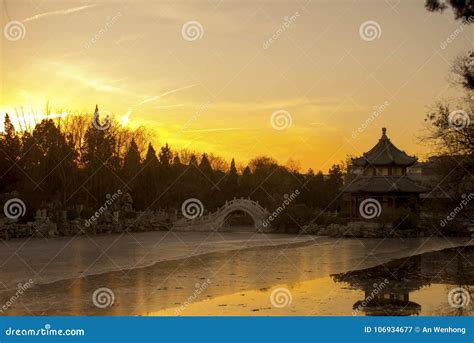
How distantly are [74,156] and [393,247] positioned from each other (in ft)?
66.2

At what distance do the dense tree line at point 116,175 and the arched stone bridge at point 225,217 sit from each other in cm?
286

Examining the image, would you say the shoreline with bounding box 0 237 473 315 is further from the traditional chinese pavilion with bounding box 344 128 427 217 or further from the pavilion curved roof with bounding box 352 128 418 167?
the pavilion curved roof with bounding box 352 128 418 167

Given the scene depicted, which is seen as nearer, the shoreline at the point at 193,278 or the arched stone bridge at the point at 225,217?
the shoreline at the point at 193,278

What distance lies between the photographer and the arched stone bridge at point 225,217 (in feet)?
117

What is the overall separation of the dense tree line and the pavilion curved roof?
4.10 m

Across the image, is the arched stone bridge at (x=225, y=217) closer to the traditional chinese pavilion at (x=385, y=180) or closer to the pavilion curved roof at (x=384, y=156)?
the traditional chinese pavilion at (x=385, y=180)

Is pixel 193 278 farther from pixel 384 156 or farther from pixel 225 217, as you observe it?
pixel 384 156

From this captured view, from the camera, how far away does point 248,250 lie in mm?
22578

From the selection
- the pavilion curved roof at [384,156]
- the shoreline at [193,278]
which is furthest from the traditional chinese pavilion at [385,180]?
the shoreline at [193,278]

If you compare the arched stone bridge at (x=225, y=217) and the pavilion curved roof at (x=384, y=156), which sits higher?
the pavilion curved roof at (x=384, y=156)

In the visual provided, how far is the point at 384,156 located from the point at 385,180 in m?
1.67

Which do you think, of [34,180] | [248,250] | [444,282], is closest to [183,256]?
[248,250]

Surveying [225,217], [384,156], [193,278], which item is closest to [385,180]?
[384,156]

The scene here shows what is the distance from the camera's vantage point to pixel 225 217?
37062 mm
